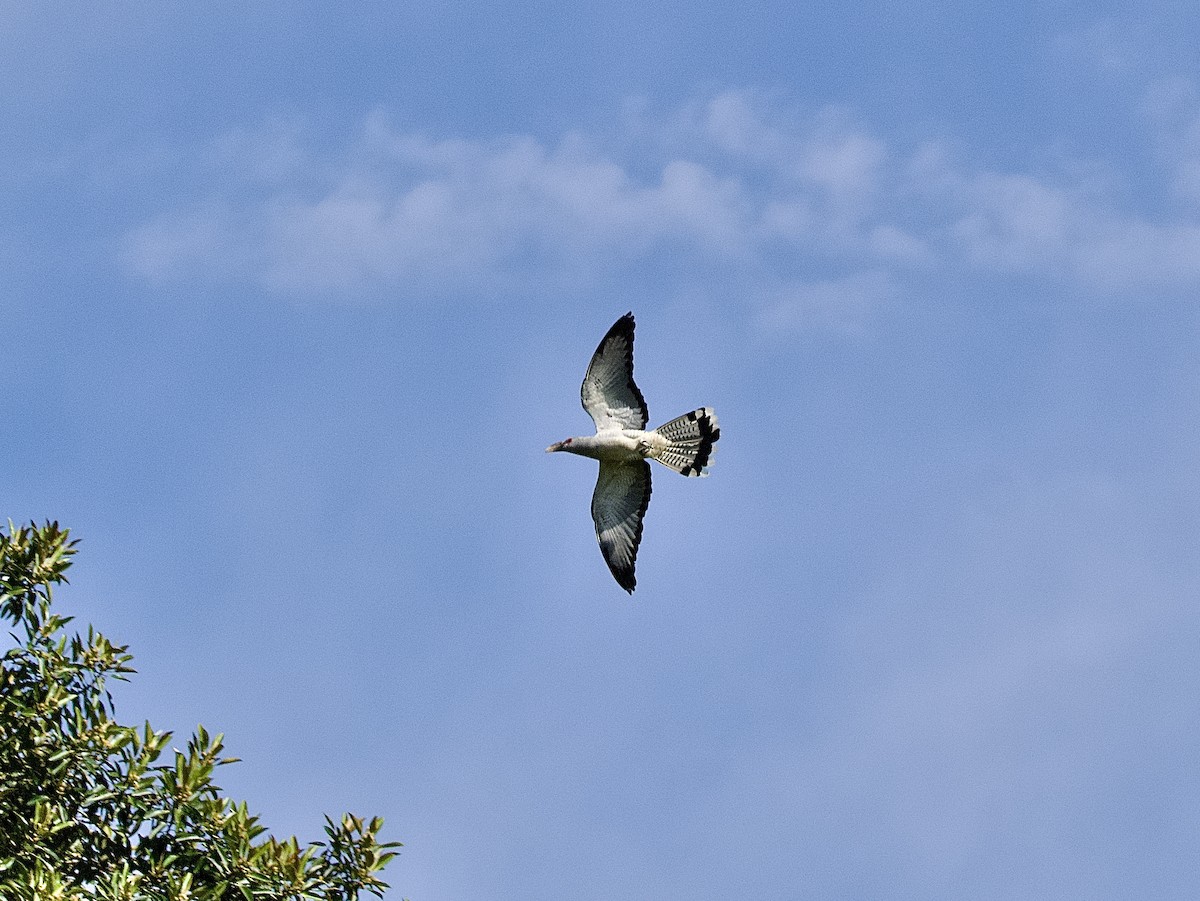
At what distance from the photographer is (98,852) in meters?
10.9

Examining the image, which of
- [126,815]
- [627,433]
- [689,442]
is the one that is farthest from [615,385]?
[126,815]

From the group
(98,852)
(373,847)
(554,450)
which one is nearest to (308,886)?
(373,847)

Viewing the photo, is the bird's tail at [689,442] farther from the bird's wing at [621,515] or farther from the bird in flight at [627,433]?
the bird's wing at [621,515]

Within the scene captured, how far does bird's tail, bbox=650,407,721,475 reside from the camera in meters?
22.0

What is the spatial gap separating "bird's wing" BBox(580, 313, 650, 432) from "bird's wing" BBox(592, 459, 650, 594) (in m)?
0.86

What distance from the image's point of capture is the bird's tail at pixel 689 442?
72.2 feet

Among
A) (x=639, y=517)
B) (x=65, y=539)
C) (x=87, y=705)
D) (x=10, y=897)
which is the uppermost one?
(x=639, y=517)

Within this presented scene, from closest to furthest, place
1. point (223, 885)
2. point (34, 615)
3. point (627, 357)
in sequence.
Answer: point (223, 885), point (34, 615), point (627, 357)

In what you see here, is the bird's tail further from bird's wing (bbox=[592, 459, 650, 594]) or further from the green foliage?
the green foliage

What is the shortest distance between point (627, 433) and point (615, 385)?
696mm

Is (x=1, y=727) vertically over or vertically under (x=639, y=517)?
under

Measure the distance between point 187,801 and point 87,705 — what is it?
102 cm

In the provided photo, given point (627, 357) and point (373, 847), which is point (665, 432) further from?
point (373, 847)

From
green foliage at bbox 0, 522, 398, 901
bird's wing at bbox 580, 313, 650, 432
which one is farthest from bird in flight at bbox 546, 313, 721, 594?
green foliage at bbox 0, 522, 398, 901
